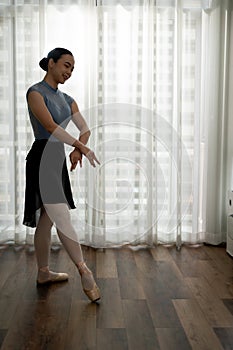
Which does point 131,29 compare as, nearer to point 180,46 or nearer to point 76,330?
point 180,46

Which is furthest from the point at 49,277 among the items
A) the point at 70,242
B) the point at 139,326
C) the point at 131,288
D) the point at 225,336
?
the point at 225,336

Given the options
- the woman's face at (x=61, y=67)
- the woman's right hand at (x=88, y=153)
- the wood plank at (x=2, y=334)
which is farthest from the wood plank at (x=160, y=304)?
the woman's face at (x=61, y=67)

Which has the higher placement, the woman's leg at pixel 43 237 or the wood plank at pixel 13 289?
the woman's leg at pixel 43 237

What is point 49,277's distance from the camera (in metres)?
3.04

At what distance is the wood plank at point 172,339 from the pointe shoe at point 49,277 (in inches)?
36.7

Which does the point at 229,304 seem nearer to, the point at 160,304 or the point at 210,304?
the point at 210,304

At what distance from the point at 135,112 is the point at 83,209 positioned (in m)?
0.91

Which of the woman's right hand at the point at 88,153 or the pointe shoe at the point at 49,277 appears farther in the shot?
the pointe shoe at the point at 49,277

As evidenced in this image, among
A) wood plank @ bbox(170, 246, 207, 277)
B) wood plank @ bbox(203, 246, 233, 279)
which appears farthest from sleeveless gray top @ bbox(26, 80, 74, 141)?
wood plank @ bbox(203, 246, 233, 279)

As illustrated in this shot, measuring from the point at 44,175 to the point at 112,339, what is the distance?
103 centimetres

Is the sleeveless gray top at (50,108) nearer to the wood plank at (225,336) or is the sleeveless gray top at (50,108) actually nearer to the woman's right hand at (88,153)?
the woman's right hand at (88,153)

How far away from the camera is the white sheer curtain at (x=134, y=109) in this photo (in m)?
3.91

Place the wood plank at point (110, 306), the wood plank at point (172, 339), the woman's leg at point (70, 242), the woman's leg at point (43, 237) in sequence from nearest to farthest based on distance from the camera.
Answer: the wood plank at point (172, 339)
the wood plank at point (110, 306)
the woman's leg at point (70, 242)
the woman's leg at point (43, 237)

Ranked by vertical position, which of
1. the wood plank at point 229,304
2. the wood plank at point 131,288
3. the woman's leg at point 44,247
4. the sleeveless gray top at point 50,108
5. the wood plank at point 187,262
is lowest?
the wood plank at point 229,304
